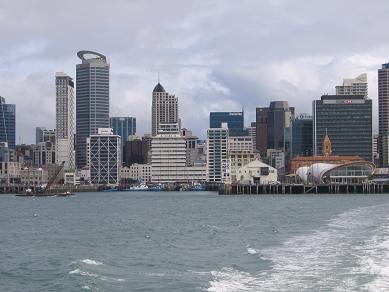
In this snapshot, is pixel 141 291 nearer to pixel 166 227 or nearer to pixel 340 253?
pixel 340 253

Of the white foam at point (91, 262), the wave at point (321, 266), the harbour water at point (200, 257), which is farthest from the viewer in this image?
the white foam at point (91, 262)

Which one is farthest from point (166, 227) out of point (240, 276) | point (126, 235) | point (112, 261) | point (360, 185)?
point (360, 185)

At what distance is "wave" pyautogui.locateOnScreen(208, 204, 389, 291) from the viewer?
119 ft

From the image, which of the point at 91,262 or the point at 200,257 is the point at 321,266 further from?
the point at 91,262

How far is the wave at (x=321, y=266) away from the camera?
3625 centimetres

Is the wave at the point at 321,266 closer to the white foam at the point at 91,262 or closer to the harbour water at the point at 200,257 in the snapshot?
the harbour water at the point at 200,257

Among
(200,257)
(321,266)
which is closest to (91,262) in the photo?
(200,257)

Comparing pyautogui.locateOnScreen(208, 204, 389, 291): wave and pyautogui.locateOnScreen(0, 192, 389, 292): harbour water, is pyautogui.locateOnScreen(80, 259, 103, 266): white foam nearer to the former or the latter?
pyautogui.locateOnScreen(0, 192, 389, 292): harbour water

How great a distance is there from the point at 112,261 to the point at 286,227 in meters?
29.2

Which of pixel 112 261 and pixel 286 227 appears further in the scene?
pixel 286 227

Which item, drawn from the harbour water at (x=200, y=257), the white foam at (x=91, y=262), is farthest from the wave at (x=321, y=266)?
the white foam at (x=91, y=262)

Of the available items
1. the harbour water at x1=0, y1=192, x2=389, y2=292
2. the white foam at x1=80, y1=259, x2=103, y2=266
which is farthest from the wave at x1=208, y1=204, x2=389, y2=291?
the white foam at x1=80, y1=259, x2=103, y2=266

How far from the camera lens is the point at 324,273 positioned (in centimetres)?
3950

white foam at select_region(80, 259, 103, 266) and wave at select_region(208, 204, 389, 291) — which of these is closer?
wave at select_region(208, 204, 389, 291)
